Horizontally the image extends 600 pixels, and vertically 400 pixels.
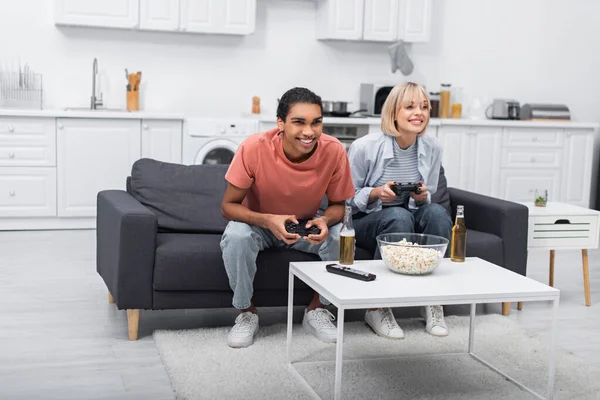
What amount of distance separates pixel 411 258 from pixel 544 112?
4.28 m

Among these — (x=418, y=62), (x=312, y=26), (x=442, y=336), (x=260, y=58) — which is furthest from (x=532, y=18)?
(x=442, y=336)

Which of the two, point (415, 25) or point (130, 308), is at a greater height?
point (415, 25)

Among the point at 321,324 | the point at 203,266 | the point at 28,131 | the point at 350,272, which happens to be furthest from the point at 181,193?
the point at 28,131

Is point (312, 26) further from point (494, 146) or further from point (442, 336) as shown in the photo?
point (442, 336)

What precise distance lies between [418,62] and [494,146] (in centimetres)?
96

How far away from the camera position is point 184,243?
10.5ft

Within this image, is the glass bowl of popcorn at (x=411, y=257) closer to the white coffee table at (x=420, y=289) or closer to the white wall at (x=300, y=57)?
the white coffee table at (x=420, y=289)

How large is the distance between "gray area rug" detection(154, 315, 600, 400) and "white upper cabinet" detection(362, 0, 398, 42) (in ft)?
10.7

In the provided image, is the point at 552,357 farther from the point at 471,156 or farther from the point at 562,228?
the point at 471,156

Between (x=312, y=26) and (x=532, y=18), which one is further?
(x=532, y=18)

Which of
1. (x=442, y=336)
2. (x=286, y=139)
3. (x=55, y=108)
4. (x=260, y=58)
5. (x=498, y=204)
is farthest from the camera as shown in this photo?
(x=260, y=58)

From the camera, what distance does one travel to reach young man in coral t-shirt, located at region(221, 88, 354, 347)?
303 centimetres

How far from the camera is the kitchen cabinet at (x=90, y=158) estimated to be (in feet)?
17.9

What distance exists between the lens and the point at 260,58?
6309 mm
